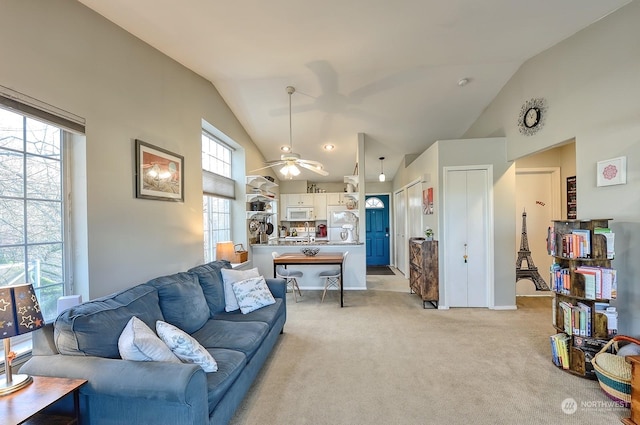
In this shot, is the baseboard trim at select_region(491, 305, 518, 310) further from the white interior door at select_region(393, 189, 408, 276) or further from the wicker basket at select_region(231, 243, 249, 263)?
the wicker basket at select_region(231, 243, 249, 263)

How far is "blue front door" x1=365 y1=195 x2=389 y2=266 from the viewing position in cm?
841

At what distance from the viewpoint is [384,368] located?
259cm

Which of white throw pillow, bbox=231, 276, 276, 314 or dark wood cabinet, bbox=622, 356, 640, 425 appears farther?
white throw pillow, bbox=231, 276, 276, 314

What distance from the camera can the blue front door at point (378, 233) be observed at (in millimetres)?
8406

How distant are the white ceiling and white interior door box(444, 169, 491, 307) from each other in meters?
1.40

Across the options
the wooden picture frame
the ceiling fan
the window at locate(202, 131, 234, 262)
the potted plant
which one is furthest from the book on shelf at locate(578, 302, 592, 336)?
the window at locate(202, 131, 234, 262)

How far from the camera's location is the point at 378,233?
27.8 ft

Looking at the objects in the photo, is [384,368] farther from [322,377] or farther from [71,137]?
[71,137]

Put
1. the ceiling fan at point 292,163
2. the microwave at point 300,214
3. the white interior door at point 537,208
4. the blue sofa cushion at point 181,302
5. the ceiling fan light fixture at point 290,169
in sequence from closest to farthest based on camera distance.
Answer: the blue sofa cushion at point 181,302 → the ceiling fan at point 292,163 → the ceiling fan light fixture at point 290,169 → the white interior door at point 537,208 → the microwave at point 300,214

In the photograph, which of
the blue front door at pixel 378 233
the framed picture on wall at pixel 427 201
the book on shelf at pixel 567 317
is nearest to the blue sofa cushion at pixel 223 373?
the book on shelf at pixel 567 317

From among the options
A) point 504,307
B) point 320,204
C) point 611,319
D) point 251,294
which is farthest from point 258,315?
point 320,204

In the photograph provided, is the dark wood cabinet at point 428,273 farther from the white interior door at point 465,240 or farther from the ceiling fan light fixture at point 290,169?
the ceiling fan light fixture at point 290,169

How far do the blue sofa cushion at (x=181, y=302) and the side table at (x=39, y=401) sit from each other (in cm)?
84

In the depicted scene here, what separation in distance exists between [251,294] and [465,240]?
3280 millimetres
